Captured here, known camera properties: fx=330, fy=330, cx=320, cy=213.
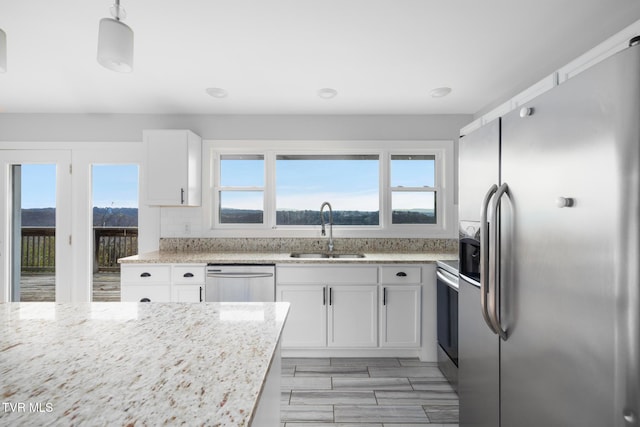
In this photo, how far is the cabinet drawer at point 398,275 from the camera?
2840 millimetres

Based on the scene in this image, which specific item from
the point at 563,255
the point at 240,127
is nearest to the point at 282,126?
the point at 240,127

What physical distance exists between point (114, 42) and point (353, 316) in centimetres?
245

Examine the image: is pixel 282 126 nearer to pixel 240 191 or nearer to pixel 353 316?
pixel 240 191

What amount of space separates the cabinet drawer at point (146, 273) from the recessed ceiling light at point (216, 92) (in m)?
1.56

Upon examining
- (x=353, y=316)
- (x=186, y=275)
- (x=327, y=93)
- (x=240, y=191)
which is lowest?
(x=353, y=316)

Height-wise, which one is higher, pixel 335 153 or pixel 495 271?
pixel 335 153

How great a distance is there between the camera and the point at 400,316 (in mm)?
2844

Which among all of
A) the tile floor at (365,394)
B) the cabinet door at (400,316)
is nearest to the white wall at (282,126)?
the cabinet door at (400,316)

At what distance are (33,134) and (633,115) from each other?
182 inches

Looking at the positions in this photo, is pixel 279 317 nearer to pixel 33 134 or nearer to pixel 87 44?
pixel 87 44

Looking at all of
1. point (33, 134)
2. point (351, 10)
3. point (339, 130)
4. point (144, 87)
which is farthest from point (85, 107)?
point (351, 10)

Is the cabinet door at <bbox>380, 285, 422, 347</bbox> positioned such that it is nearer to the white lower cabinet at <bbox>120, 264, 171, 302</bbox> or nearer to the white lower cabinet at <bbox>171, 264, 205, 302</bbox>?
the white lower cabinet at <bbox>171, 264, 205, 302</bbox>

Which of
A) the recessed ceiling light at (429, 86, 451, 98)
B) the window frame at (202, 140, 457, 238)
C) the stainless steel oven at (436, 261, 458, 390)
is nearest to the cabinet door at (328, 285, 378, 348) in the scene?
the stainless steel oven at (436, 261, 458, 390)

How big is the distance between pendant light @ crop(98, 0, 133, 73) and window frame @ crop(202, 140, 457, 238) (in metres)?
2.12
